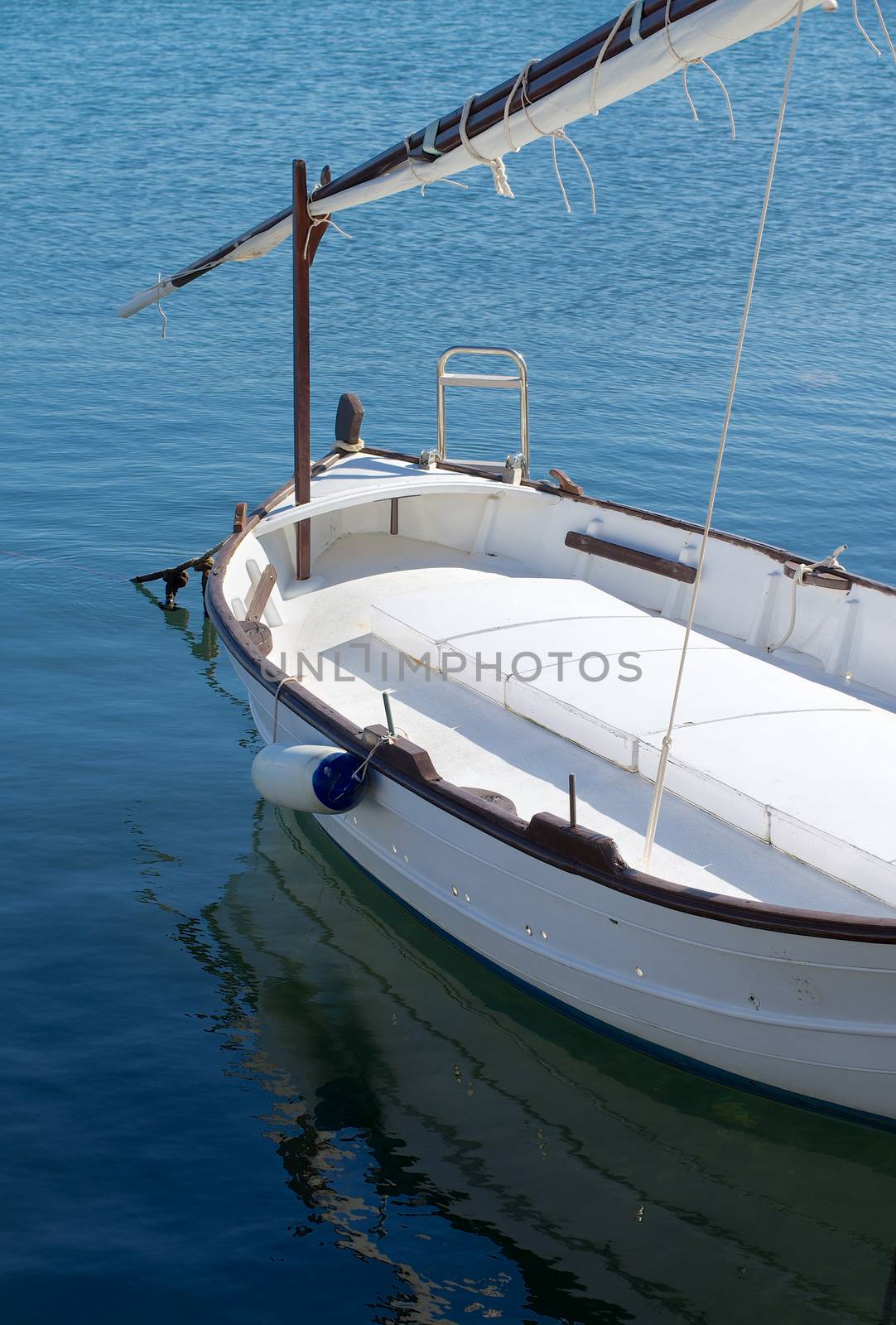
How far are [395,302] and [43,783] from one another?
48.7 feet

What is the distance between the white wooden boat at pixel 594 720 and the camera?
602 cm

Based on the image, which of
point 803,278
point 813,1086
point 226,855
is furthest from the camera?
point 803,278

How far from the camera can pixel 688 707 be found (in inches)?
297

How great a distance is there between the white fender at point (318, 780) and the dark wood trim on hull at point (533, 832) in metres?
→ 0.13

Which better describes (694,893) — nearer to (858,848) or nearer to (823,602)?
(858,848)

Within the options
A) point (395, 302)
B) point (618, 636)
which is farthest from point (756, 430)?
point (618, 636)

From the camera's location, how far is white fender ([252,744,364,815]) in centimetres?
721

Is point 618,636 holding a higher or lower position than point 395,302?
lower

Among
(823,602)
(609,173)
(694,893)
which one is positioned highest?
(609,173)

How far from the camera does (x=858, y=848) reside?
245 inches

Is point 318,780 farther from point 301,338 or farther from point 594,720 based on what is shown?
Answer: point 301,338

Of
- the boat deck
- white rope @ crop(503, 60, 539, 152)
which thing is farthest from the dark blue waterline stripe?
white rope @ crop(503, 60, 539, 152)

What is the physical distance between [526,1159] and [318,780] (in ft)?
7.38

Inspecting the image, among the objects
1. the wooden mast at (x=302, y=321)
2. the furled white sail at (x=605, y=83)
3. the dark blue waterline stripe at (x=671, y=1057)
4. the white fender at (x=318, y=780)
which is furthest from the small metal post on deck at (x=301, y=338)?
the dark blue waterline stripe at (x=671, y=1057)
